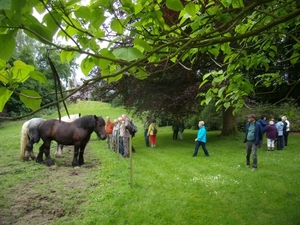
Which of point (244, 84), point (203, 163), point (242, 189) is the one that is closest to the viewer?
point (244, 84)

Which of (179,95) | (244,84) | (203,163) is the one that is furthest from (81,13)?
(179,95)

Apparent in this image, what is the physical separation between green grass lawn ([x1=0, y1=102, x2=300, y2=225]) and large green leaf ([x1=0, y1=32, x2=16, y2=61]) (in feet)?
14.2

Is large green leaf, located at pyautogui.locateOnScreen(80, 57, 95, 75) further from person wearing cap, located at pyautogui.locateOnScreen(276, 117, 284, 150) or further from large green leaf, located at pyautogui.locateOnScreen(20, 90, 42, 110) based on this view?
person wearing cap, located at pyautogui.locateOnScreen(276, 117, 284, 150)

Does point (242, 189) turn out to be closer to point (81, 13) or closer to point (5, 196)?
point (5, 196)

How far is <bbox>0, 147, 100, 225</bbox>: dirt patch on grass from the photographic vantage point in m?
4.92

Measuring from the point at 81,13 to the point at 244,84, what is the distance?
114 inches

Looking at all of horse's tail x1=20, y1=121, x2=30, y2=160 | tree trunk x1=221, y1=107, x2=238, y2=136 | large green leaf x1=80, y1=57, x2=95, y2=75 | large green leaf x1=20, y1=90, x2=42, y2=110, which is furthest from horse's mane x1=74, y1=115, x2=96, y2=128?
tree trunk x1=221, y1=107, x2=238, y2=136

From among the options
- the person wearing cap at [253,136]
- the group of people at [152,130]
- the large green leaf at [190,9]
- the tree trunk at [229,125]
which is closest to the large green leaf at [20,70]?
the large green leaf at [190,9]

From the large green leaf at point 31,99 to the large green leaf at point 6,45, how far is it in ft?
0.71

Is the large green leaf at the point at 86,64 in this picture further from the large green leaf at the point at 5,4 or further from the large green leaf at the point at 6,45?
the large green leaf at the point at 5,4

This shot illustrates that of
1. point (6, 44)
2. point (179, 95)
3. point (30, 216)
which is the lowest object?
point (30, 216)

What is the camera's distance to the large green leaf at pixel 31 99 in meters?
1.15

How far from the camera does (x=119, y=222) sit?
185 inches

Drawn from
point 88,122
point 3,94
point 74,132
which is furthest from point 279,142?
point 3,94
